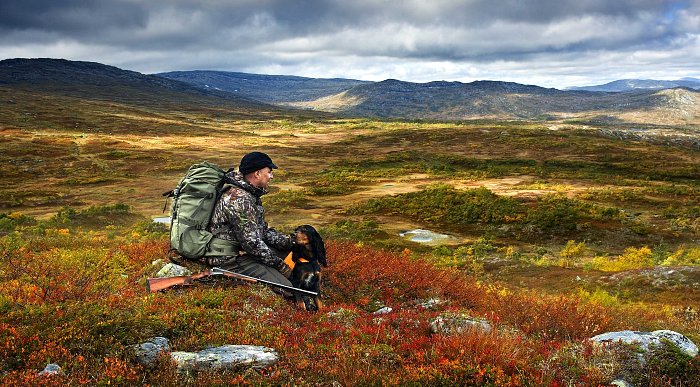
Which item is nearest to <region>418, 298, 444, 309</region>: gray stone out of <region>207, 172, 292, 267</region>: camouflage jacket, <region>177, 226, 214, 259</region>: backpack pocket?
<region>207, 172, 292, 267</region>: camouflage jacket

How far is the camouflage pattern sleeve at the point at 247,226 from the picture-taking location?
23.9ft

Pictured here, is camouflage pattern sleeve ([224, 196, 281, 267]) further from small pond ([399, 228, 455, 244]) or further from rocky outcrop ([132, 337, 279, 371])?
small pond ([399, 228, 455, 244])

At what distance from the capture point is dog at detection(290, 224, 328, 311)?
7.81 m

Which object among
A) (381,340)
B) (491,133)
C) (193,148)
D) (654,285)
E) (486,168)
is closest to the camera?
(381,340)

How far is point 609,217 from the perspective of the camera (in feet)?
98.4

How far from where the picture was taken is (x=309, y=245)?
26.1 feet

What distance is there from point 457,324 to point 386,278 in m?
3.69

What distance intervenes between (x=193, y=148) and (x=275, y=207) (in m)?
51.0

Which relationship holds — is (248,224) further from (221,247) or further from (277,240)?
(277,240)

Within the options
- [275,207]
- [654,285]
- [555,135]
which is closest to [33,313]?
[654,285]

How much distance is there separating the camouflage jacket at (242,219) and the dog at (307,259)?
1.47 ft

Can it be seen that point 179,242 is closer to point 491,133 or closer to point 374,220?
point 374,220

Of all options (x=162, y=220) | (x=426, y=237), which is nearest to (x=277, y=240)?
(x=426, y=237)

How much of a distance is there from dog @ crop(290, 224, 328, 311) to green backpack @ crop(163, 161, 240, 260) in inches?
42.9
